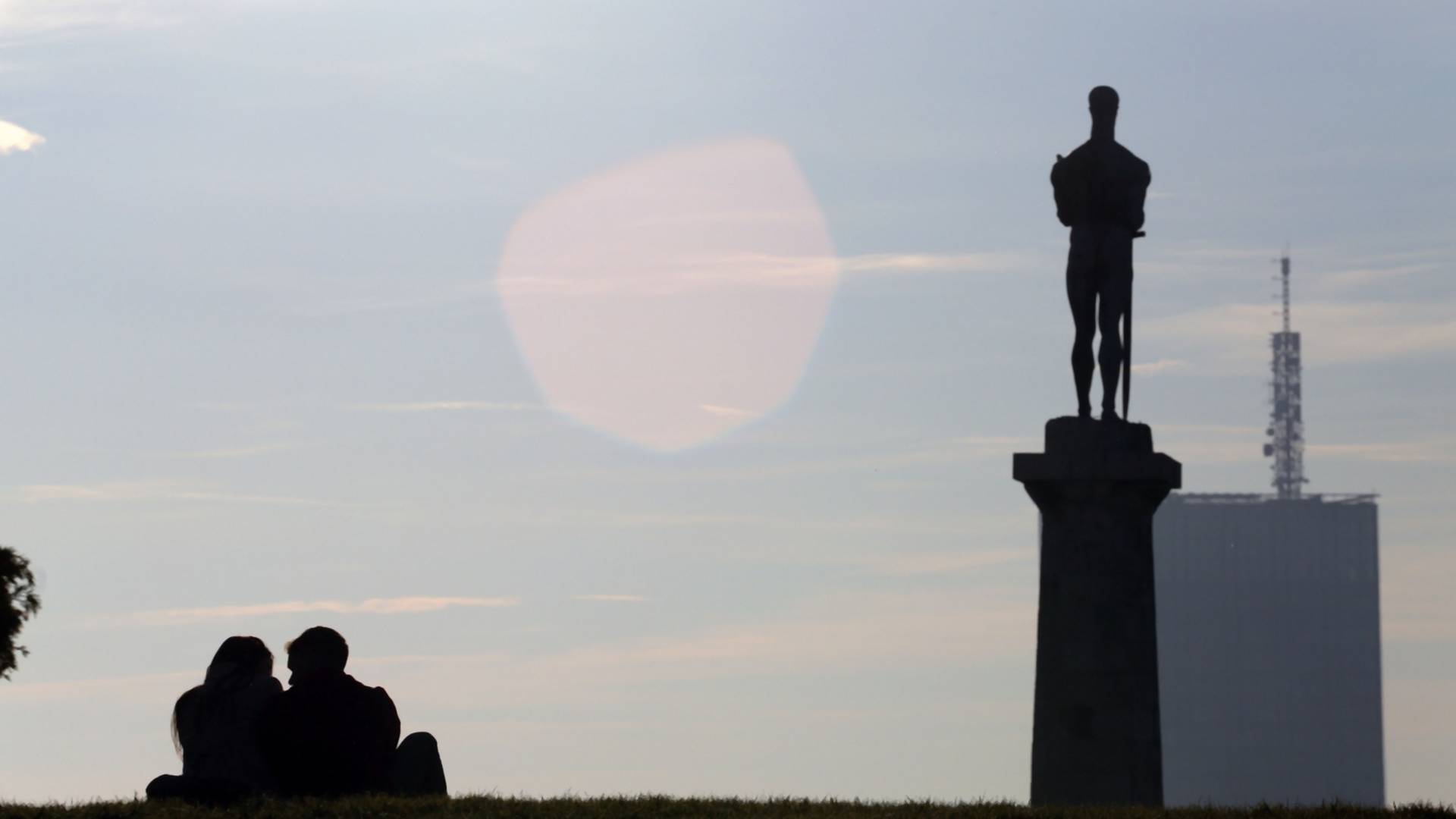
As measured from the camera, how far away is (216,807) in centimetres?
1908

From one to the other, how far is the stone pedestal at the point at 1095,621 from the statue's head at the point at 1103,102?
365 centimetres

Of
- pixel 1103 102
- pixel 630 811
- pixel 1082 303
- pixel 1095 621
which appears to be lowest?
pixel 630 811

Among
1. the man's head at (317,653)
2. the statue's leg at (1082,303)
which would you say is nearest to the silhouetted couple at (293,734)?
the man's head at (317,653)

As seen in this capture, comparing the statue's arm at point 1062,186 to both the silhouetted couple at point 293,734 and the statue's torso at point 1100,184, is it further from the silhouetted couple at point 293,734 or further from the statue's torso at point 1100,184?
the silhouetted couple at point 293,734

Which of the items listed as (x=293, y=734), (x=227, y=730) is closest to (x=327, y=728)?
(x=293, y=734)

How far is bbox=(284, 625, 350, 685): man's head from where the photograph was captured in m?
18.8

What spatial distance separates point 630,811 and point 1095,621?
338 inches

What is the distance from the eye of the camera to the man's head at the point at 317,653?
742 inches

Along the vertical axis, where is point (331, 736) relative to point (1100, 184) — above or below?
below

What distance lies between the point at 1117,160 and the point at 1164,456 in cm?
339

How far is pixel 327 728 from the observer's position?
19.1 metres

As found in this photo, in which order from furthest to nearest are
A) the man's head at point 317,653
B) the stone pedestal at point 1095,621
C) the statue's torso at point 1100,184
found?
the statue's torso at point 1100,184, the stone pedestal at point 1095,621, the man's head at point 317,653

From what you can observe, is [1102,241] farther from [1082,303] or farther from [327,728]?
[327,728]

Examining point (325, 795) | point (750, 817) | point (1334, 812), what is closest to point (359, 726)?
point (325, 795)
